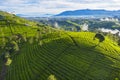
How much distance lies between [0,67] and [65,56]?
5053cm

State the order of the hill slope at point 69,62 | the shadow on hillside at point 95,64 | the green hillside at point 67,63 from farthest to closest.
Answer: the hill slope at point 69,62 < the green hillside at point 67,63 < the shadow on hillside at point 95,64

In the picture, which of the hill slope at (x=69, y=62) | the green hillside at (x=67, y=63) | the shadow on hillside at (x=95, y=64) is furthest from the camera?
the hill slope at (x=69, y=62)

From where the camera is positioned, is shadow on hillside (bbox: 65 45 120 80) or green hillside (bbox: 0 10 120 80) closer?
shadow on hillside (bbox: 65 45 120 80)

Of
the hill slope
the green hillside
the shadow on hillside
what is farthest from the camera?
the hill slope

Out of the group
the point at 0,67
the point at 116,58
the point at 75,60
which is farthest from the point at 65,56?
the point at 0,67

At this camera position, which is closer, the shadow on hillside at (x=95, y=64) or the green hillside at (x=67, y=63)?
the shadow on hillside at (x=95, y=64)

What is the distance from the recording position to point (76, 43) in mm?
196875

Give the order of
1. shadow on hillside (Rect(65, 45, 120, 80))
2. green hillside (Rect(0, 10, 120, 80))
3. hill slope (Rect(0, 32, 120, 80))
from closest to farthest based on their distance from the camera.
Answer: shadow on hillside (Rect(65, 45, 120, 80)) < green hillside (Rect(0, 10, 120, 80)) < hill slope (Rect(0, 32, 120, 80))

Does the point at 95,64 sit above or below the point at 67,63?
above

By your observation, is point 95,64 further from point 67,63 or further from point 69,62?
point 67,63

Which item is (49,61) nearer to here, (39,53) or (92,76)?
(39,53)

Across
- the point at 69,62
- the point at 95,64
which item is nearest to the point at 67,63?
the point at 69,62

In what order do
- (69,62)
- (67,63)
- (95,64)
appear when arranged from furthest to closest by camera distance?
(69,62)
(67,63)
(95,64)

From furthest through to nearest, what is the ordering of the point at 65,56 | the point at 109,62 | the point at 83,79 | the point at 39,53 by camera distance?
the point at 39,53, the point at 65,56, the point at 109,62, the point at 83,79
